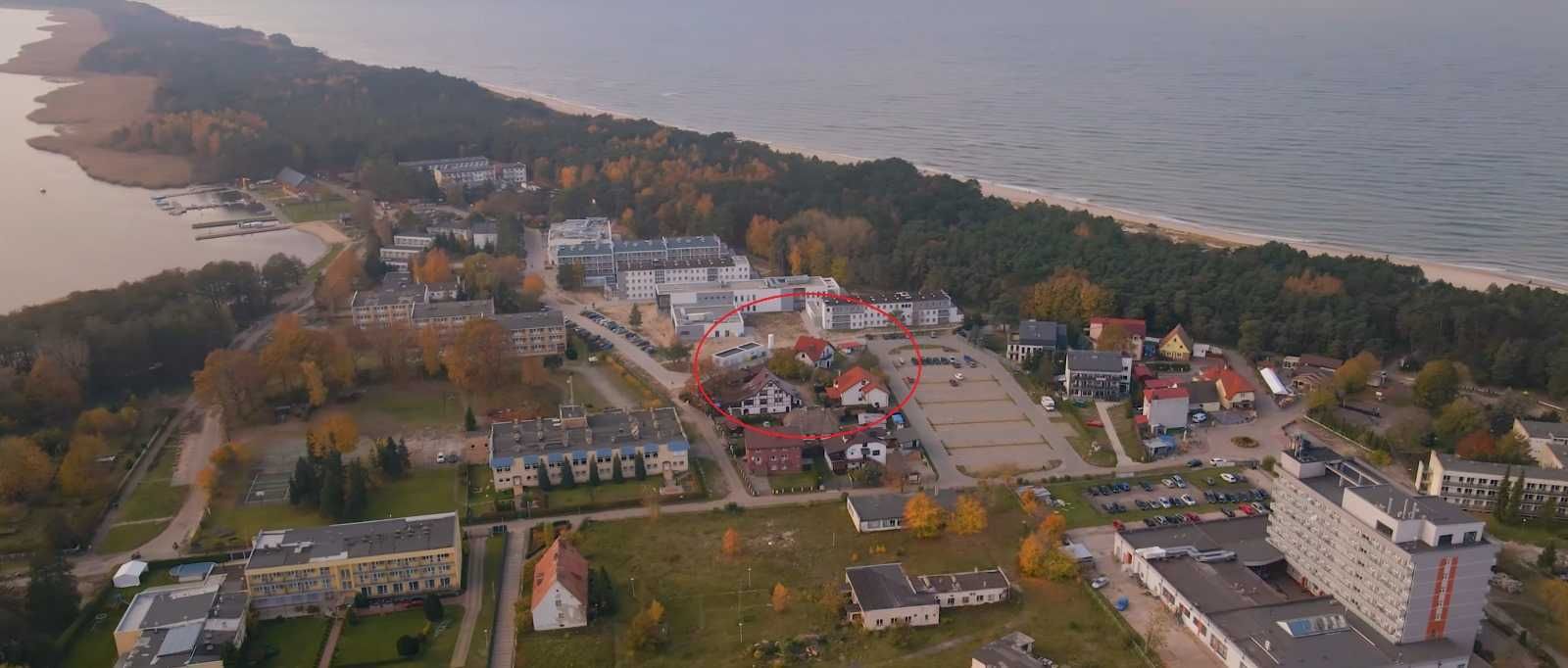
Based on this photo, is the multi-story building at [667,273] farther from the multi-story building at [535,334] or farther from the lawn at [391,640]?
the lawn at [391,640]

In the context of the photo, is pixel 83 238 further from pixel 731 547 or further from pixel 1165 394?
pixel 1165 394

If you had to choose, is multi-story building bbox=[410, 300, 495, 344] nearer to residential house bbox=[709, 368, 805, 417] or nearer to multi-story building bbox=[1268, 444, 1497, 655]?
residential house bbox=[709, 368, 805, 417]

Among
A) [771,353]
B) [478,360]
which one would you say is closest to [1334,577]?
[771,353]

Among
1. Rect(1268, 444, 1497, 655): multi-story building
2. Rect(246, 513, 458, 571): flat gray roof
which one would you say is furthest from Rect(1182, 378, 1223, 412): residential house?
Rect(246, 513, 458, 571): flat gray roof

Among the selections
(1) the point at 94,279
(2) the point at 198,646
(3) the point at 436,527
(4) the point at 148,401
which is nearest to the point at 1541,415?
(3) the point at 436,527

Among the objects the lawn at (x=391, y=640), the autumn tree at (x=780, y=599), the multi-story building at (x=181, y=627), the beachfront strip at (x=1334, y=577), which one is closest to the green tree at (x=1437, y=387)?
the beachfront strip at (x=1334, y=577)

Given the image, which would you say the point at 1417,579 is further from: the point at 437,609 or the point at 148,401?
the point at 148,401

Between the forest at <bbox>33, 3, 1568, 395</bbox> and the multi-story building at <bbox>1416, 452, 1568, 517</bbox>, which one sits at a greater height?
the forest at <bbox>33, 3, 1568, 395</bbox>
